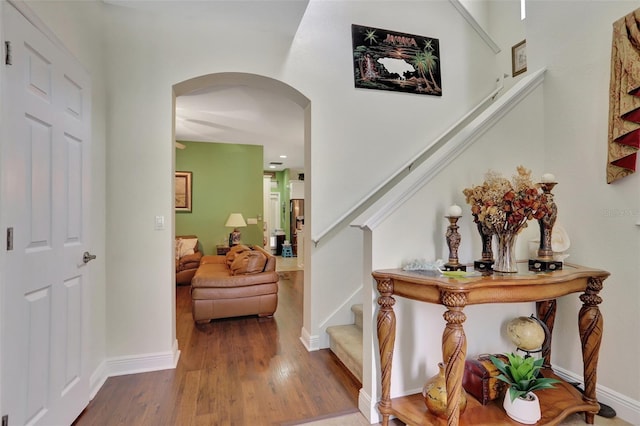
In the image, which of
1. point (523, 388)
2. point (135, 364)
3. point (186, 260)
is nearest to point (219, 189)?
point (186, 260)

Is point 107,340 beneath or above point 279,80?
beneath

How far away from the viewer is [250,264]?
143 inches

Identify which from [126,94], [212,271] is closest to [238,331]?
[212,271]

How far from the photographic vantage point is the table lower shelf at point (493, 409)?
1584mm

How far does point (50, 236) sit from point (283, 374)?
68.6 inches

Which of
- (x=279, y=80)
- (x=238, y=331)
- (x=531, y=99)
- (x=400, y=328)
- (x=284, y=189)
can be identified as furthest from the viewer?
(x=284, y=189)

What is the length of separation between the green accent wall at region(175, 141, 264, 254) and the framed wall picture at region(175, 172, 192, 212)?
0.09m

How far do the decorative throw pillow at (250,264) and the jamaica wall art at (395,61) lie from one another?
87.6 inches

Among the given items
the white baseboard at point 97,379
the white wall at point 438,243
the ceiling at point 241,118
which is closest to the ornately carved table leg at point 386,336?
the white wall at point 438,243

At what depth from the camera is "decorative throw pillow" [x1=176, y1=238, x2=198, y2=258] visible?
555cm

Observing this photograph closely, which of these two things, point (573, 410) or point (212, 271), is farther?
point (212, 271)

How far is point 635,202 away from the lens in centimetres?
172

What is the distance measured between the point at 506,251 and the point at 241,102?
3622mm

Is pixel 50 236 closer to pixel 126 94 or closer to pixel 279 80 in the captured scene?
pixel 126 94
